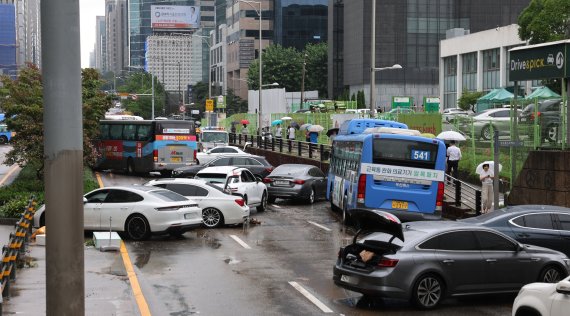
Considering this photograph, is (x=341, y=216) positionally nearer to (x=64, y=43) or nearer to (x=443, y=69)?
(x=64, y=43)

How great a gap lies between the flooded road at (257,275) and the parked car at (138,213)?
1.43ft

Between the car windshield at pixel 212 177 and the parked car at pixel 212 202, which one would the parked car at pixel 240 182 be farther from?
the parked car at pixel 212 202

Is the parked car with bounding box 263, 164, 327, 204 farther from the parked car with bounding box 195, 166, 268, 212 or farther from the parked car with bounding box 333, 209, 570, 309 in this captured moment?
the parked car with bounding box 333, 209, 570, 309

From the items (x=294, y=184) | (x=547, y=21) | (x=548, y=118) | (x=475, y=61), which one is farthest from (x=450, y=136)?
(x=475, y=61)

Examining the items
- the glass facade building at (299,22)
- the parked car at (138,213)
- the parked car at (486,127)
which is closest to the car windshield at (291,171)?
the parked car at (486,127)

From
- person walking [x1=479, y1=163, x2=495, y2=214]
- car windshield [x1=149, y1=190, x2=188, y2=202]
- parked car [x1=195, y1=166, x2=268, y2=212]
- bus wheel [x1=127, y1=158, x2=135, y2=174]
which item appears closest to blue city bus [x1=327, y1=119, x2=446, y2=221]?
person walking [x1=479, y1=163, x2=495, y2=214]

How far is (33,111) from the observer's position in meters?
32.6

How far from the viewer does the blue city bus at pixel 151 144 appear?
1668 inches

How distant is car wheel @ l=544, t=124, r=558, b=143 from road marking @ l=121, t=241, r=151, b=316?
40.3 feet

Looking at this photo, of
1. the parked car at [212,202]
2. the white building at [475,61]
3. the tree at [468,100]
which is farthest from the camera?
the white building at [475,61]

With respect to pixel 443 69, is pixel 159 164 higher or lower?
lower

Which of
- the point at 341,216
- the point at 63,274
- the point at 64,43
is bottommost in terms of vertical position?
the point at 341,216

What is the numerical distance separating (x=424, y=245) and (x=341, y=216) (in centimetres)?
1511

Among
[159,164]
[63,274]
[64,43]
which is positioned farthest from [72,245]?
[159,164]
